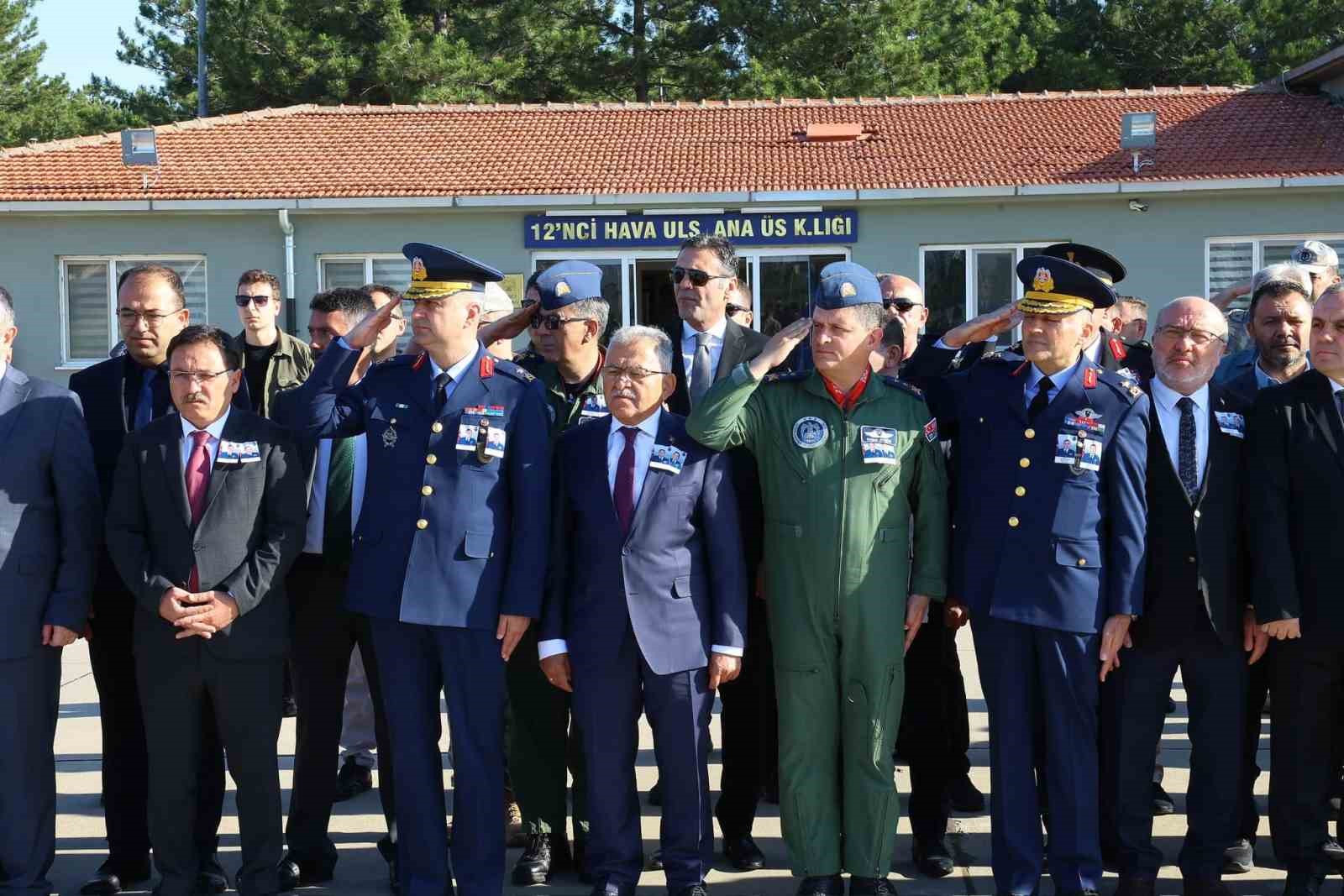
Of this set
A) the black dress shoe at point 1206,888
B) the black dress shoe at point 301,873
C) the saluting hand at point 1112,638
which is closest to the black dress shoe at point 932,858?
the black dress shoe at point 1206,888

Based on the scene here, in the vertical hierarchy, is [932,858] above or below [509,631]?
below

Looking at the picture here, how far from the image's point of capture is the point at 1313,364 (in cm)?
470

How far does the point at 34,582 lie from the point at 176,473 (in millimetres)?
605

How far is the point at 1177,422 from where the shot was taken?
185 inches

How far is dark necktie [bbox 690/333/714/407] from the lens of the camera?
5.52 metres

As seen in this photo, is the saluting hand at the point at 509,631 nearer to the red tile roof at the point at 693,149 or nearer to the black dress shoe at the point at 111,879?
the black dress shoe at the point at 111,879

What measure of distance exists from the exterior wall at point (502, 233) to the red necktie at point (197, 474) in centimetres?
1418

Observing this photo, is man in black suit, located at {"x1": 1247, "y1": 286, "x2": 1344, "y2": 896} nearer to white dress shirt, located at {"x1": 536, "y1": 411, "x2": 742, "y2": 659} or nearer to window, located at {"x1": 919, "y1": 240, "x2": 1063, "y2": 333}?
white dress shirt, located at {"x1": 536, "y1": 411, "x2": 742, "y2": 659}

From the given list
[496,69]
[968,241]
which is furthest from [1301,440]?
[496,69]

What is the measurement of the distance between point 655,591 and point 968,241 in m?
14.7

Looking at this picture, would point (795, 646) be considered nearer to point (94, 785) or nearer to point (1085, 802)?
point (1085, 802)

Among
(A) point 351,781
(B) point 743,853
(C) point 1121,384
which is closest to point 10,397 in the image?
(A) point 351,781

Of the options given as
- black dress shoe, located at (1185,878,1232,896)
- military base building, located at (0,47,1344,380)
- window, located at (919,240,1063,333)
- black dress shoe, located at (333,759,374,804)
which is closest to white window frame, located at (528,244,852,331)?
military base building, located at (0,47,1344,380)

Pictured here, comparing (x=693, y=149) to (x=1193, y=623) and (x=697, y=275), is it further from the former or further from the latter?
(x=1193, y=623)
